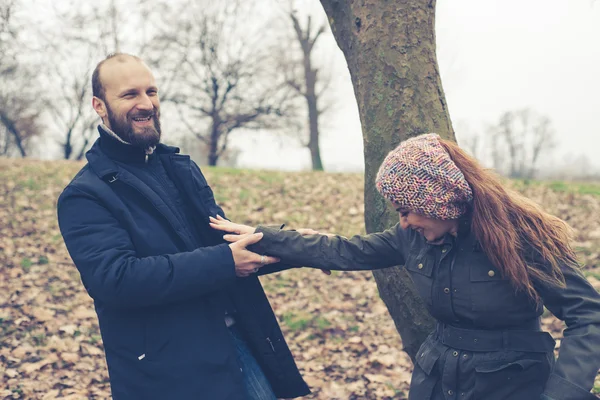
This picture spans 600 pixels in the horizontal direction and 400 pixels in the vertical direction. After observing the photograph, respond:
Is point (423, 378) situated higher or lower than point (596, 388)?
higher

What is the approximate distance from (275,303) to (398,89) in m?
3.98

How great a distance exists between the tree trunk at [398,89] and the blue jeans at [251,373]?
1.06m

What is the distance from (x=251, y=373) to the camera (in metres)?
2.75

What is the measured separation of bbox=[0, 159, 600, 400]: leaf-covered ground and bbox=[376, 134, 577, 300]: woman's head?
2.73 meters

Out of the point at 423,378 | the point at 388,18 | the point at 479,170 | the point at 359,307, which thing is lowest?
the point at 359,307

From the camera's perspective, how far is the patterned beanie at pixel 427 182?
2254 millimetres

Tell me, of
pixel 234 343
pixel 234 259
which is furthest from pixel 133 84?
pixel 234 343

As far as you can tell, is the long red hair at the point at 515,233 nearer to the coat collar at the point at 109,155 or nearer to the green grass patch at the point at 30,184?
the coat collar at the point at 109,155

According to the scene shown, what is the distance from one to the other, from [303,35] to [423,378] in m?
23.5

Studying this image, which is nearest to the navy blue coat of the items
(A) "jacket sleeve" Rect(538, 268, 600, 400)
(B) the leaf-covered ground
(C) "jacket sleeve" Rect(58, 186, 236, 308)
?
(C) "jacket sleeve" Rect(58, 186, 236, 308)

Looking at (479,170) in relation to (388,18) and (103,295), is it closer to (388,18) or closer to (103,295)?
(388,18)

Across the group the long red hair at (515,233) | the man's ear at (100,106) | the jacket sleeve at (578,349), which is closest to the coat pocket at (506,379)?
the jacket sleeve at (578,349)

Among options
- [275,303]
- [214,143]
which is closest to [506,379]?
[275,303]

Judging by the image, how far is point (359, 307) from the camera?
6.42 meters
